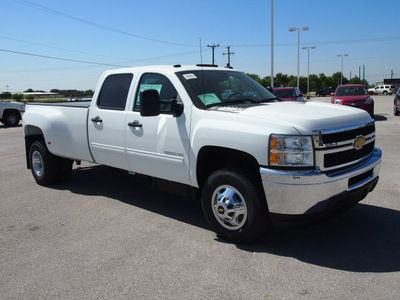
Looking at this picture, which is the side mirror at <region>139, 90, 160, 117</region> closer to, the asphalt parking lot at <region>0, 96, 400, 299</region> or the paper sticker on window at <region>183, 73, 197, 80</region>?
the paper sticker on window at <region>183, 73, 197, 80</region>

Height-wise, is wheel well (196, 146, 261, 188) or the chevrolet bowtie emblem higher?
the chevrolet bowtie emblem

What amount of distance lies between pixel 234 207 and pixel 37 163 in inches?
176

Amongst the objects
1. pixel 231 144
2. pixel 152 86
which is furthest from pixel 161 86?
pixel 231 144

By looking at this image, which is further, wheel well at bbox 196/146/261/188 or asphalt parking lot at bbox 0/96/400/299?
wheel well at bbox 196/146/261/188

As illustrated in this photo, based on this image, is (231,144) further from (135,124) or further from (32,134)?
(32,134)

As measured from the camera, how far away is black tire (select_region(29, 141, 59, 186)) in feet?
21.6

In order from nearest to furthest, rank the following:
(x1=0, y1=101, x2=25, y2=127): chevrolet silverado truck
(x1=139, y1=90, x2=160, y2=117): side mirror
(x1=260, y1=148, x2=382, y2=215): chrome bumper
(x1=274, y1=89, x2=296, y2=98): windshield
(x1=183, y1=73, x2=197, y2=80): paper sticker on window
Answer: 1. (x1=260, y1=148, x2=382, y2=215): chrome bumper
2. (x1=139, y1=90, x2=160, y2=117): side mirror
3. (x1=183, y1=73, x2=197, y2=80): paper sticker on window
4. (x1=274, y1=89, x2=296, y2=98): windshield
5. (x1=0, y1=101, x2=25, y2=127): chevrolet silverado truck

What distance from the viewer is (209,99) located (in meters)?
4.43

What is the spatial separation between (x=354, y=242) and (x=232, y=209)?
1363 millimetres

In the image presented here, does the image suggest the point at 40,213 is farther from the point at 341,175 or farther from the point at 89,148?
the point at 341,175

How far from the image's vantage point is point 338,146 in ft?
12.0

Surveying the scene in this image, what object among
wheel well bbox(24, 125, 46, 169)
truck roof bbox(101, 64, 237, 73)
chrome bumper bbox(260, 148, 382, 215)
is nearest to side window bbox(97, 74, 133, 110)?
truck roof bbox(101, 64, 237, 73)

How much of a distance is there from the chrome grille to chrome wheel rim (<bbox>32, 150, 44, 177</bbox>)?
5.07 meters

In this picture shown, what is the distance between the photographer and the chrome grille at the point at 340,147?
3527 mm
